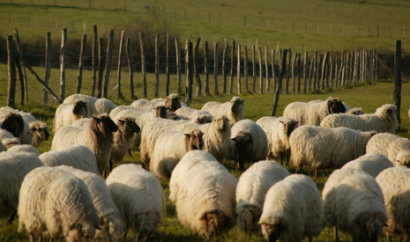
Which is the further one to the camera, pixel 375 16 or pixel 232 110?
pixel 375 16

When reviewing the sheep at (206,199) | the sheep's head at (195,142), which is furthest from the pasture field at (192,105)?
the sheep's head at (195,142)

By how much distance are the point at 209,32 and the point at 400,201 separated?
164 ft

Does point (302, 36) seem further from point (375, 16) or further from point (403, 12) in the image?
point (403, 12)

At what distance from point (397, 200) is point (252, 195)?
1.90 m

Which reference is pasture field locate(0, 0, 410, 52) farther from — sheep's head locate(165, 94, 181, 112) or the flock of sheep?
the flock of sheep

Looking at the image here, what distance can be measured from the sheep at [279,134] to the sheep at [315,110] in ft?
8.06

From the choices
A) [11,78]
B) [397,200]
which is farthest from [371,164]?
[11,78]

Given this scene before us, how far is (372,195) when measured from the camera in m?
5.63

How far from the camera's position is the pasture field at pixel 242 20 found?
1994 inches

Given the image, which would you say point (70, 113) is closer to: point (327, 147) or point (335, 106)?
point (327, 147)

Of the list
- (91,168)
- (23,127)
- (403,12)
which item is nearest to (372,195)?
(91,168)

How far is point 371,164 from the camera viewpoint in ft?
23.5

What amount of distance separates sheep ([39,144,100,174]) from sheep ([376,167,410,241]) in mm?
4417

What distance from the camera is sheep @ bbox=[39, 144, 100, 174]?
712 cm
